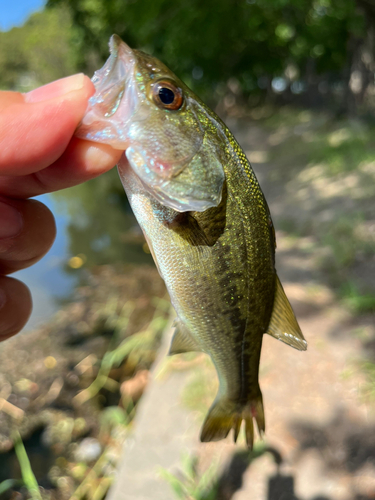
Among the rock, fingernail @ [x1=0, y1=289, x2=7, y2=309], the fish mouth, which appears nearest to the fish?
the fish mouth

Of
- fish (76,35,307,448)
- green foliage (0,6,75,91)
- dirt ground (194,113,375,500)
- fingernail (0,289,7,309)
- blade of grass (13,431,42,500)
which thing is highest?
green foliage (0,6,75,91)

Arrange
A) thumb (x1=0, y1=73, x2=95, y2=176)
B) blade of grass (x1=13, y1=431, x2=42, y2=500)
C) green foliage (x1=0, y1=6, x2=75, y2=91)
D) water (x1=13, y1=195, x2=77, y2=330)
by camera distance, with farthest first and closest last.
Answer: green foliage (x1=0, y1=6, x2=75, y2=91)
water (x1=13, y1=195, x2=77, y2=330)
blade of grass (x1=13, y1=431, x2=42, y2=500)
thumb (x1=0, y1=73, x2=95, y2=176)

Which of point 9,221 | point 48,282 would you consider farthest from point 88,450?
point 48,282

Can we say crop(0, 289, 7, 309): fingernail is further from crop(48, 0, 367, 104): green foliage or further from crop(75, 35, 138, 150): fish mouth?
crop(48, 0, 367, 104): green foliage

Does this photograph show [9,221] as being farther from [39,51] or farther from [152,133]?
[39,51]

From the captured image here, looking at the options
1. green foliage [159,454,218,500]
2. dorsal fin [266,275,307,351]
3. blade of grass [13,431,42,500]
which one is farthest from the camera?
blade of grass [13,431,42,500]
